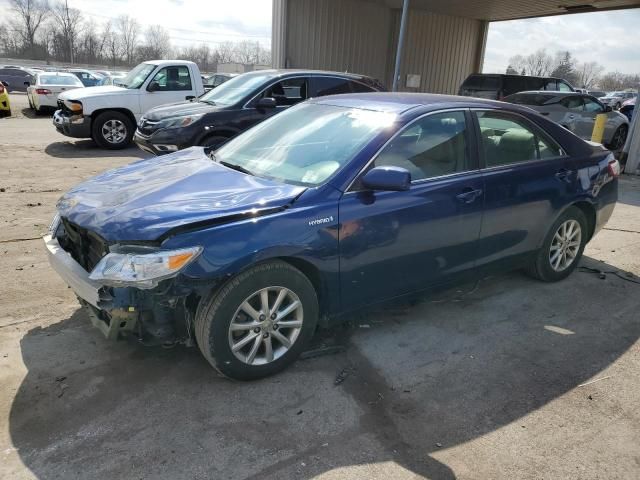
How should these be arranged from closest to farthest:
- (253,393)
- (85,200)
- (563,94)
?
(253,393) → (85,200) → (563,94)

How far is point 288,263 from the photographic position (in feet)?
9.89

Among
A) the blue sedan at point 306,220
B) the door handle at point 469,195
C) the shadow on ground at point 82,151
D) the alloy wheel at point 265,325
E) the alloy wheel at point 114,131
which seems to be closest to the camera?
the blue sedan at point 306,220

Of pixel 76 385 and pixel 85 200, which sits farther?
pixel 85 200

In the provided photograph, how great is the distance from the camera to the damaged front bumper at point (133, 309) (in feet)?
8.82

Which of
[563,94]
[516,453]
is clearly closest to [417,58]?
[563,94]

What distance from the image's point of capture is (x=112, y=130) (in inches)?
436

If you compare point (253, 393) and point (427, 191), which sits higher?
point (427, 191)

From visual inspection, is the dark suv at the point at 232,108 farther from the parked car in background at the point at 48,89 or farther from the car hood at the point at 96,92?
the parked car in background at the point at 48,89

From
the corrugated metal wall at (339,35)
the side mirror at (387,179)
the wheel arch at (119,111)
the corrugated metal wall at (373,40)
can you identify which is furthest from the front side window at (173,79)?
the side mirror at (387,179)

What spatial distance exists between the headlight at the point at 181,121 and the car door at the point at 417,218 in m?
5.14

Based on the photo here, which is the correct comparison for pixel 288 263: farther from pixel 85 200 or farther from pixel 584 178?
pixel 584 178

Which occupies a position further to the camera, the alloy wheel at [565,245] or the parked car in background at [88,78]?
the parked car in background at [88,78]

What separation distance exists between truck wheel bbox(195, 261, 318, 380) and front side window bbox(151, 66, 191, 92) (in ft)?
31.3

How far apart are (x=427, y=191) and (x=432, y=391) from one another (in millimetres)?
1294
